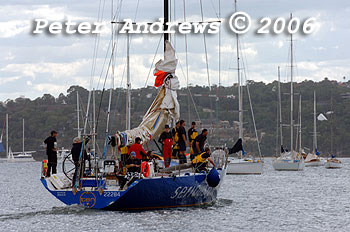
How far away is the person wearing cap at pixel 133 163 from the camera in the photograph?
79.9 ft

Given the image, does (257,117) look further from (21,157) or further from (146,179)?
(146,179)

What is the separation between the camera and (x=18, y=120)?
13712 centimetres

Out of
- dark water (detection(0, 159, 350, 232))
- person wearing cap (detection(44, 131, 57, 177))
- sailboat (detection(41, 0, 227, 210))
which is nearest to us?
dark water (detection(0, 159, 350, 232))

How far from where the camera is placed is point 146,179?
23.7 meters

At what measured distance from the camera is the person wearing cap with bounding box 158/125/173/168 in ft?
84.6

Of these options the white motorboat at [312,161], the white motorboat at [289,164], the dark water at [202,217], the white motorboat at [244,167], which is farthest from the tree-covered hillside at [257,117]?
→ the dark water at [202,217]

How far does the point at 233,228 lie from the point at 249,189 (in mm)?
18617

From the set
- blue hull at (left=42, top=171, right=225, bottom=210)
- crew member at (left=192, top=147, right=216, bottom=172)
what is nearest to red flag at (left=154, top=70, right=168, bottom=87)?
crew member at (left=192, top=147, right=216, bottom=172)

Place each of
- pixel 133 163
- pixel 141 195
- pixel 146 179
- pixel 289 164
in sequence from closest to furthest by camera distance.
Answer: pixel 146 179
pixel 141 195
pixel 133 163
pixel 289 164

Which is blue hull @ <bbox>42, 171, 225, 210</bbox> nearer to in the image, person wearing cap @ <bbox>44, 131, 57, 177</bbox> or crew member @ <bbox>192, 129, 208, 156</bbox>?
person wearing cap @ <bbox>44, 131, 57, 177</bbox>

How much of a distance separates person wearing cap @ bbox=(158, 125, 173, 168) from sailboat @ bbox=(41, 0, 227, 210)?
0.44 metres

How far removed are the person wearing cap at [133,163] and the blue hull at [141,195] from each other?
2.38ft

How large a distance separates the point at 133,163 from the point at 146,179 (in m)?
1.00

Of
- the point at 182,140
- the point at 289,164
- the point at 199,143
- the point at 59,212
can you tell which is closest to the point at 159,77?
the point at 182,140
